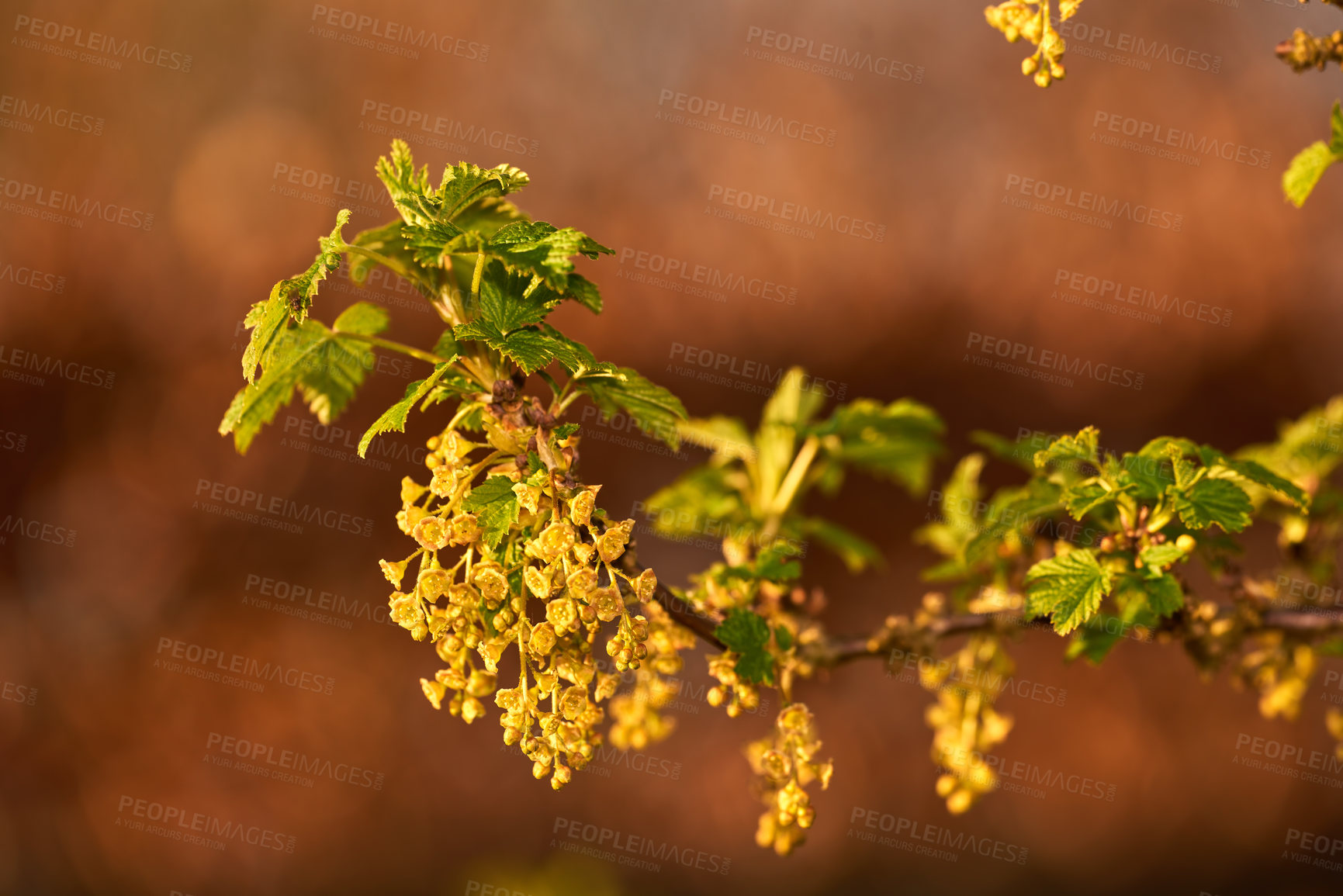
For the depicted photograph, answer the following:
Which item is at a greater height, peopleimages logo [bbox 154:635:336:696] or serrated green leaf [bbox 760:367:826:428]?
serrated green leaf [bbox 760:367:826:428]

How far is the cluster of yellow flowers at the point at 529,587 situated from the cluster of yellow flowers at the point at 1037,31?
480 mm

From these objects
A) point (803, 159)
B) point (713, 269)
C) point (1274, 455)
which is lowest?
point (1274, 455)

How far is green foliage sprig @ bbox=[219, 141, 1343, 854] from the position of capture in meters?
0.62

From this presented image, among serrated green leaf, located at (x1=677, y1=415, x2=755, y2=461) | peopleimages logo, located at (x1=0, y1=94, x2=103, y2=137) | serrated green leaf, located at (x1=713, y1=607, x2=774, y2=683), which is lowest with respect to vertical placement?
serrated green leaf, located at (x1=713, y1=607, x2=774, y2=683)

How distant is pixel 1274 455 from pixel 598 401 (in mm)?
951

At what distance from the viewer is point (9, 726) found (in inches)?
99.6

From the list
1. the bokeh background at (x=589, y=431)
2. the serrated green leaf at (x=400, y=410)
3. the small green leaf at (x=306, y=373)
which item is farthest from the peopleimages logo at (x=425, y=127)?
the serrated green leaf at (x=400, y=410)

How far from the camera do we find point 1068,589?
0.75 m

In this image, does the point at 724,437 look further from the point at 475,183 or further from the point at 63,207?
the point at 63,207

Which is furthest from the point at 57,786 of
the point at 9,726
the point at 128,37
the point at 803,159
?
the point at 803,159

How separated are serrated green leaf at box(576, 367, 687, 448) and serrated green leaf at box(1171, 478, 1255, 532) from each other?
A: 0.45 m

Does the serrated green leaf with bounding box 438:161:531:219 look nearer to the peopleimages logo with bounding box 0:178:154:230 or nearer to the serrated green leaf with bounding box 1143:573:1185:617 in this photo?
the serrated green leaf with bounding box 1143:573:1185:617

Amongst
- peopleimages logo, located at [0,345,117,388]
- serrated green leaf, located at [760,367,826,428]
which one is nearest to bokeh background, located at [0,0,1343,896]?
peopleimages logo, located at [0,345,117,388]

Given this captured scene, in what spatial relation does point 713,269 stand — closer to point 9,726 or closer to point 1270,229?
point 1270,229
